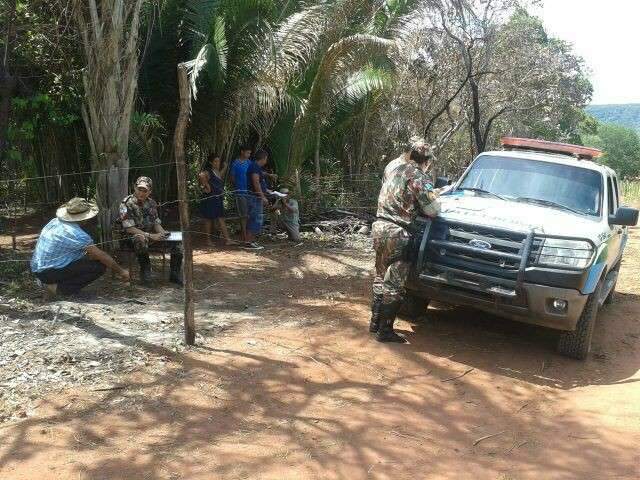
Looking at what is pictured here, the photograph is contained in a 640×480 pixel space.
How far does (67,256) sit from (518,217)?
4.43m

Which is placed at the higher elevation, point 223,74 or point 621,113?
point 621,113

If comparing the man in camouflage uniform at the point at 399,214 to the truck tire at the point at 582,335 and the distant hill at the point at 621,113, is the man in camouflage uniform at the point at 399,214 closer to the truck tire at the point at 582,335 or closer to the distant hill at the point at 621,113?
the truck tire at the point at 582,335

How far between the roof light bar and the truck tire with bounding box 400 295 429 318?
87.6 inches

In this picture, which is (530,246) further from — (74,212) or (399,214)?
(74,212)

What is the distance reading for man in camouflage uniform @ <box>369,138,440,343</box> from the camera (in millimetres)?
5645

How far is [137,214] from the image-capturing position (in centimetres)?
728

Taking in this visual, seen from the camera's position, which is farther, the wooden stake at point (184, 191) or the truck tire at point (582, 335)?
the truck tire at point (582, 335)

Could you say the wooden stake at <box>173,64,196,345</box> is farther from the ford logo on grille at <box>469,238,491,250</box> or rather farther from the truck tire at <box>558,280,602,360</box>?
the truck tire at <box>558,280,602,360</box>

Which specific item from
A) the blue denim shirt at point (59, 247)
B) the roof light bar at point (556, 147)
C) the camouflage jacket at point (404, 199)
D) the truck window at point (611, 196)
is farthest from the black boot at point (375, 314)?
the blue denim shirt at point (59, 247)

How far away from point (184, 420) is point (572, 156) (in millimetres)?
5359

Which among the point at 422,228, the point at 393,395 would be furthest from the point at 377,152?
the point at 393,395

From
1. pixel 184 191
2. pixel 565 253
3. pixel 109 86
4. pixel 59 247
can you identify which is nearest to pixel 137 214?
pixel 59 247

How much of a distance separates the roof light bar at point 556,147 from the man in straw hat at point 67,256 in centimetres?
475

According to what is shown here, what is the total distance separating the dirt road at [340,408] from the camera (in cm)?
362
